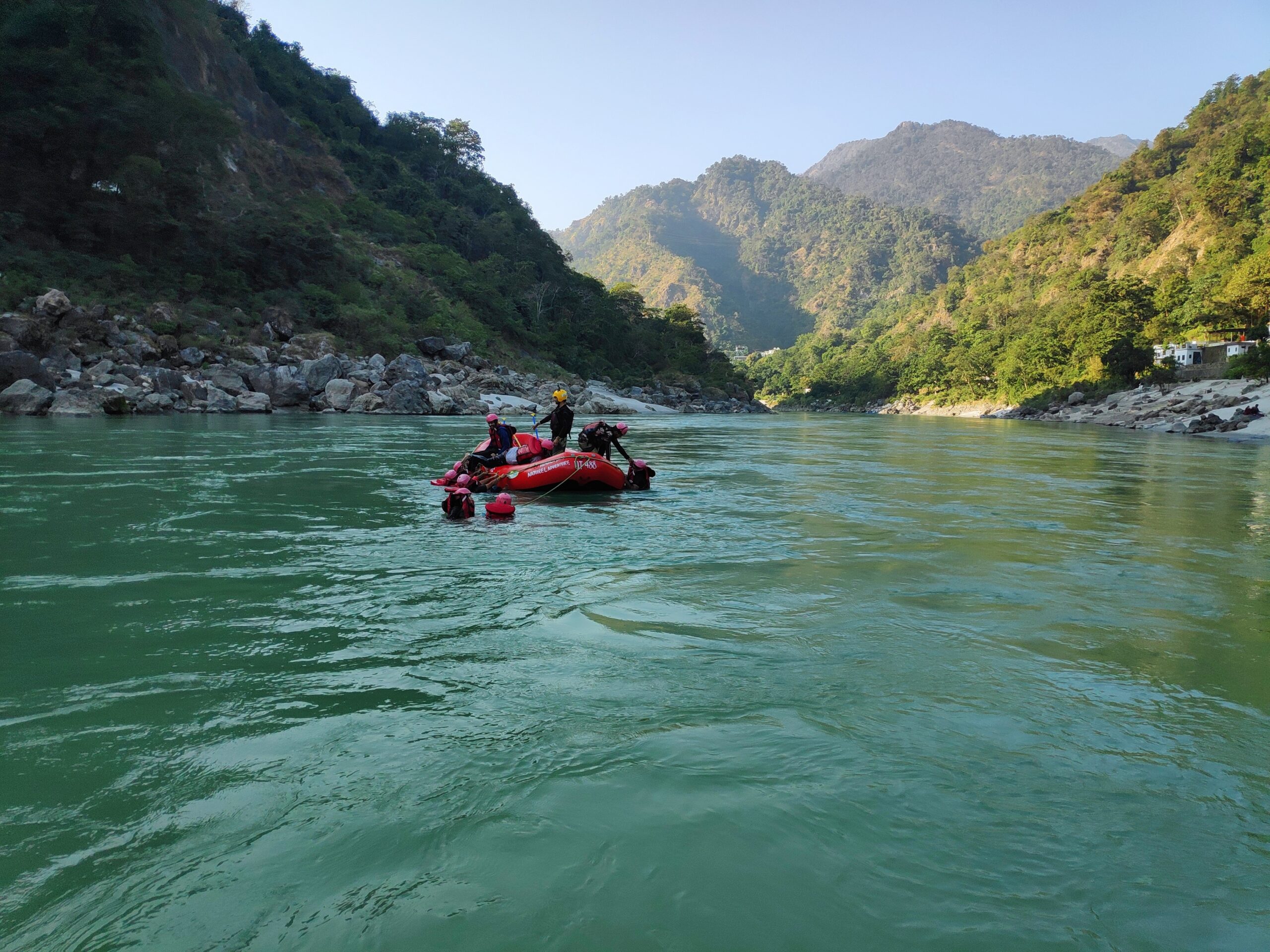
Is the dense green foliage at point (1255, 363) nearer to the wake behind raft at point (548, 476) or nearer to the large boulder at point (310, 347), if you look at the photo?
the wake behind raft at point (548, 476)

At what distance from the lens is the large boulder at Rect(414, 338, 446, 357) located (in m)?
44.0


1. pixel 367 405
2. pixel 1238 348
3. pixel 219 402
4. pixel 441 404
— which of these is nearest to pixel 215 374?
pixel 219 402

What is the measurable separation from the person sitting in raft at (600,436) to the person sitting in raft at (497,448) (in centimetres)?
105

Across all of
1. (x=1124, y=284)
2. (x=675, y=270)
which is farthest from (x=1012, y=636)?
(x=675, y=270)

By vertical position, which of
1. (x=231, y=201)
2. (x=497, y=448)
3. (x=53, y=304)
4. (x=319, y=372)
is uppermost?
(x=231, y=201)

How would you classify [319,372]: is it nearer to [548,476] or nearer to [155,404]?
[155,404]

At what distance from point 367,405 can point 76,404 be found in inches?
430

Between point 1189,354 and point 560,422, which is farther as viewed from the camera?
point 1189,354

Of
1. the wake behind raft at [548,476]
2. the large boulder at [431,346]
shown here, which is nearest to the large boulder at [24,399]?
the wake behind raft at [548,476]

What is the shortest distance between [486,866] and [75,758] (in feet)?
6.00

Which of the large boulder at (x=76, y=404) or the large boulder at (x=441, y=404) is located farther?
the large boulder at (x=441, y=404)

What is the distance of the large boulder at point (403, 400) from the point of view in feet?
107

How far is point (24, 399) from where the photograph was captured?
845 inches

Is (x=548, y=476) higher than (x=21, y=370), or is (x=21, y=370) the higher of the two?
(x=21, y=370)
